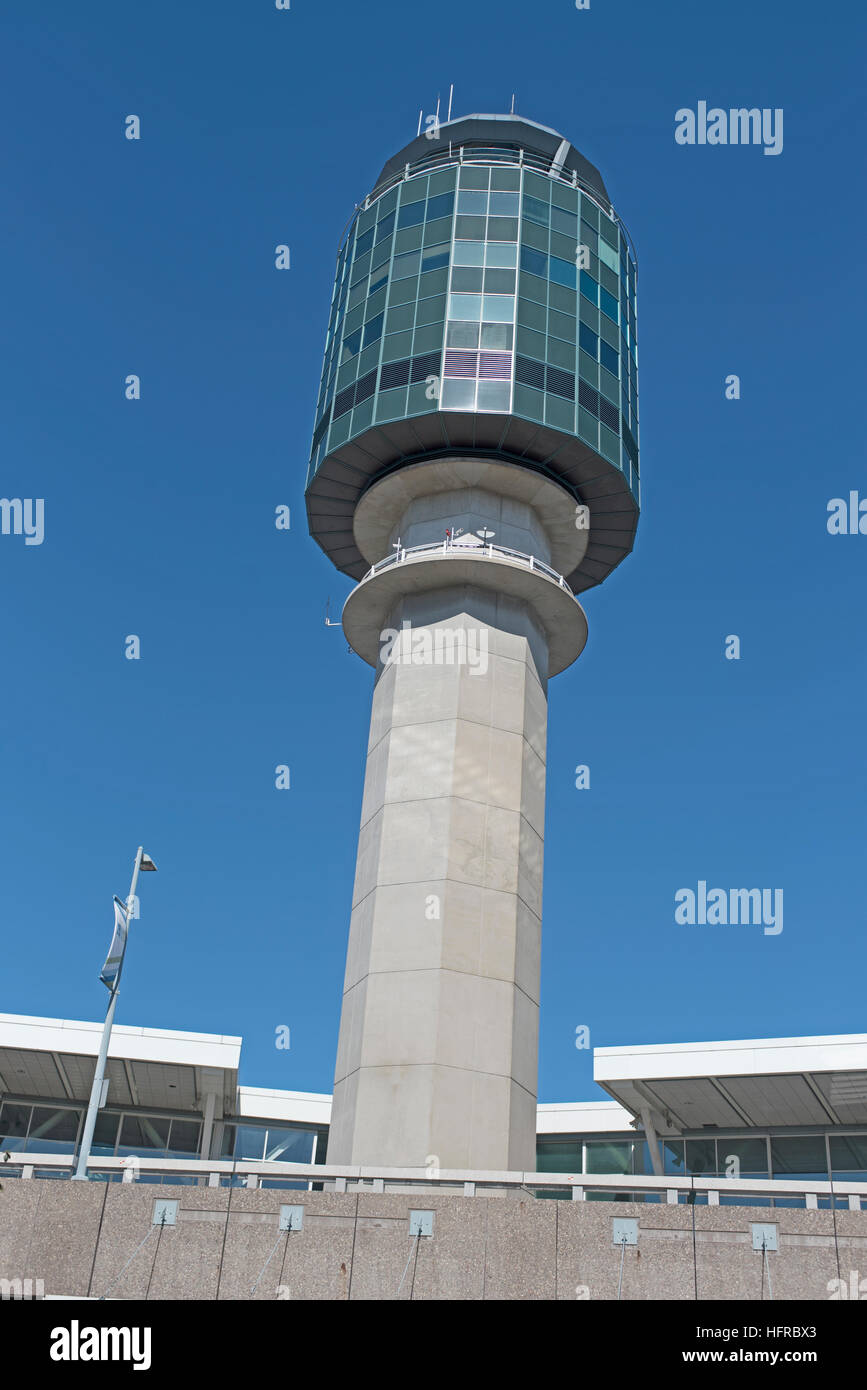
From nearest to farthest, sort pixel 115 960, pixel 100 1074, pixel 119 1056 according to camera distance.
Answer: pixel 100 1074 < pixel 115 960 < pixel 119 1056

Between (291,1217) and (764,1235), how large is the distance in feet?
26.0

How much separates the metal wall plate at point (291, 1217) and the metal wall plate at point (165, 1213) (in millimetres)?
1807

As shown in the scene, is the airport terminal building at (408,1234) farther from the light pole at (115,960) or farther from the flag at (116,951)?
the flag at (116,951)

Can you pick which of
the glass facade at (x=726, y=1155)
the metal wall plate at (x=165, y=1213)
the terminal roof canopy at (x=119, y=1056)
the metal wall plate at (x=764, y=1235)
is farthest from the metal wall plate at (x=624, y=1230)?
the terminal roof canopy at (x=119, y=1056)

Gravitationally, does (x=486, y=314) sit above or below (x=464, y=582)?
above

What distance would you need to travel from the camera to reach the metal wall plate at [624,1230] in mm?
21375

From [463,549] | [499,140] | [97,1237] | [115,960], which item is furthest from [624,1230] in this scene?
[499,140]

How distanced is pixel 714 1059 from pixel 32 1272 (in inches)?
880

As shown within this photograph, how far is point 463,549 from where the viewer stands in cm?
3875

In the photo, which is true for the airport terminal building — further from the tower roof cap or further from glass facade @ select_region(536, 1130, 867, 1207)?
the tower roof cap

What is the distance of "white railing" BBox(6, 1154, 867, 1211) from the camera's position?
853 inches

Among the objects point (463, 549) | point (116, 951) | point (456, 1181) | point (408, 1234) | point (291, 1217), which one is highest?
point (463, 549)

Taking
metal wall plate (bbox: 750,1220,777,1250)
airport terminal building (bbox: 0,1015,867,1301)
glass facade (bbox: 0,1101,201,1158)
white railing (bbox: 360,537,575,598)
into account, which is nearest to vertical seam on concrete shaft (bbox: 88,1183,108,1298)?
airport terminal building (bbox: 0,1015,867,1301)

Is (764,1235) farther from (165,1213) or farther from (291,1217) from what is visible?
(165,1213)
